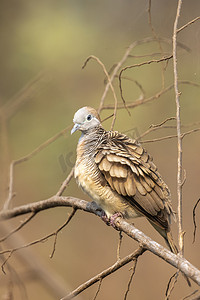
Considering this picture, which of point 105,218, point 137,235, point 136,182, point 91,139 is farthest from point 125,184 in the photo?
point 137,235

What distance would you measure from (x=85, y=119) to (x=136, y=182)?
Answer: 33 centimetres

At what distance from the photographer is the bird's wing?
1725 millimetres

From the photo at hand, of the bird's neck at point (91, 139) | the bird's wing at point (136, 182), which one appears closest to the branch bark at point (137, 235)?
the bird's wing at point (136, 182)

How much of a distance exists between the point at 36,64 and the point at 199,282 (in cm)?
456

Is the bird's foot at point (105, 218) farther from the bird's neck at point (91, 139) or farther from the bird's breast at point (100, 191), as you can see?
the bird's neck at point (91, 139)

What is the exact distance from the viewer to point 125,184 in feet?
5.67

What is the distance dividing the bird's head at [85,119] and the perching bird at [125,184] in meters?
0.12

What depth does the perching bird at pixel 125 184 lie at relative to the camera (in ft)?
5.66

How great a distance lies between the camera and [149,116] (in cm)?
483

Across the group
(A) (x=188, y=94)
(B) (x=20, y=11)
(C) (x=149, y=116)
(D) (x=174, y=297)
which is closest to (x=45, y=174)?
(C) (x=149, y=116)

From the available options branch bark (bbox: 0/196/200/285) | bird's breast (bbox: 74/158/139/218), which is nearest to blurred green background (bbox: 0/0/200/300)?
branch bark (bbox: 0/196/200/285)

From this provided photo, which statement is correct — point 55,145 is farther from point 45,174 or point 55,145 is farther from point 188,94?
point 188,94

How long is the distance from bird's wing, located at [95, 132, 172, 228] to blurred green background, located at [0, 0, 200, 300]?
535mm

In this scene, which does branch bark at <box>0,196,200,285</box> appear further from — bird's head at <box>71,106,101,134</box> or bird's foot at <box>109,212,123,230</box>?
bird's head at <box>71,106,101,134</box>
